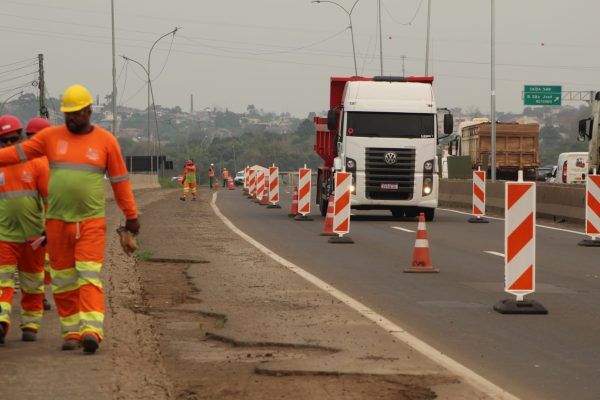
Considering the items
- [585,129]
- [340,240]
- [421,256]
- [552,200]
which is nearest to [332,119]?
[552,200]

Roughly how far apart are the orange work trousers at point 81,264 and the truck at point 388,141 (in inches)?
821

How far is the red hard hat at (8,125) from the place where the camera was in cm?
962

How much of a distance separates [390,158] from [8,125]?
20.6 meters

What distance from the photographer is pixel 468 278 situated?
15.9 meters

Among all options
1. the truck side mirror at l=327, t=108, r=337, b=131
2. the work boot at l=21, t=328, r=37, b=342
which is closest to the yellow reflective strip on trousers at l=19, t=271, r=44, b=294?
the work boot at l=21, t=328, r=37, b=342

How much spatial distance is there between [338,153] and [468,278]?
14.8 m

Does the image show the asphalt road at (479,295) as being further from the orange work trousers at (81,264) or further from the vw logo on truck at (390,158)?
the vw logo on truck at (390,158)

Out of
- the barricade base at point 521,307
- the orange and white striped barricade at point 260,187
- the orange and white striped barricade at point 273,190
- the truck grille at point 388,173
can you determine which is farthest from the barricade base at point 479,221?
the barricade base at point 521,307

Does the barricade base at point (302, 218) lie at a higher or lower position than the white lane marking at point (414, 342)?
lower

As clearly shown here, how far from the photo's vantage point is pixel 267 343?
32.5 feet

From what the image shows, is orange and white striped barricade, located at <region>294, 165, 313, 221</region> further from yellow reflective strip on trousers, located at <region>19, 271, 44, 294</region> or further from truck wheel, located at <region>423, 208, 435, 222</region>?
yellow reflective strip on trousers, located at <region>19, 271, 44, 294</region>

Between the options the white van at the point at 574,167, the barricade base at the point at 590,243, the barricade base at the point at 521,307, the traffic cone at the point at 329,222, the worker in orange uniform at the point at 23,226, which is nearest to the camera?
the worker in orange uniform at the point at 23,226

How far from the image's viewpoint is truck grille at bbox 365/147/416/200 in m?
29.8

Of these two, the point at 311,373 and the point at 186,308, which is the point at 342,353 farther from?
the point at 186,308
